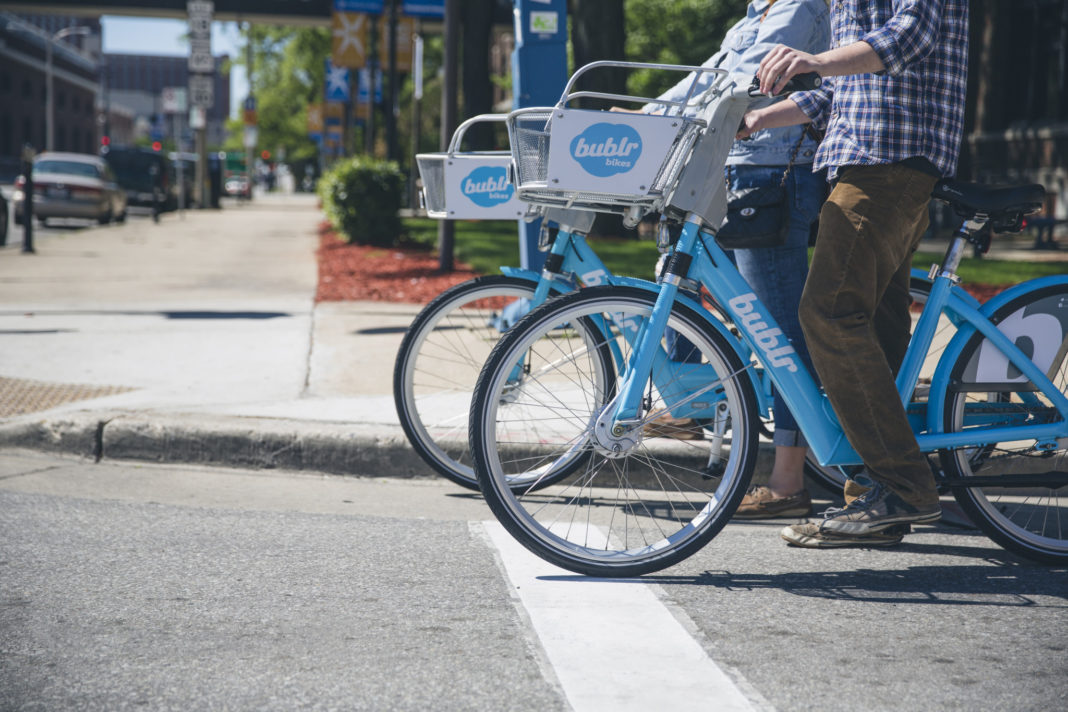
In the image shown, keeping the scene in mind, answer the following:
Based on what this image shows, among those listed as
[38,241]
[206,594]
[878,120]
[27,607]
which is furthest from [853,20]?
[38,241]

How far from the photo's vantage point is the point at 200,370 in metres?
6.72

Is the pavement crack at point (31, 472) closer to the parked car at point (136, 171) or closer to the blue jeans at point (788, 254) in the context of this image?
the blue jeans at point (788, 254)

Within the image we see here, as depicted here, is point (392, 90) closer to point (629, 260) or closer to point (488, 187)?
point (629, 260)

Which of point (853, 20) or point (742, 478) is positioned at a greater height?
point (853, 20)

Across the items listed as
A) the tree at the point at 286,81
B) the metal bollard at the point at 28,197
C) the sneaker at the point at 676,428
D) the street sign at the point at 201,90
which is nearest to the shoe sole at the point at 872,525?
the sneaker at the point at 676,428

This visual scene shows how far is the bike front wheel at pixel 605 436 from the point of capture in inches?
135

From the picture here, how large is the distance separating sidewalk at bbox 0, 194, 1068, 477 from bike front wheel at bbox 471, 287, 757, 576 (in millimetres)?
612

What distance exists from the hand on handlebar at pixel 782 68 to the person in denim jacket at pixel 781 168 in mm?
704

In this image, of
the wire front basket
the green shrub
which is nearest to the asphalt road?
the wire front basket

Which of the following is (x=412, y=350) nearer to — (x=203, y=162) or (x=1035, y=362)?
(x=1035, y=362)

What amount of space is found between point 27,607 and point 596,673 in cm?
160

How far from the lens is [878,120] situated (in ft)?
11.4

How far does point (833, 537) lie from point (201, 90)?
25.1 meters

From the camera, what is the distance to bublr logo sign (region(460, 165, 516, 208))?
422cm
